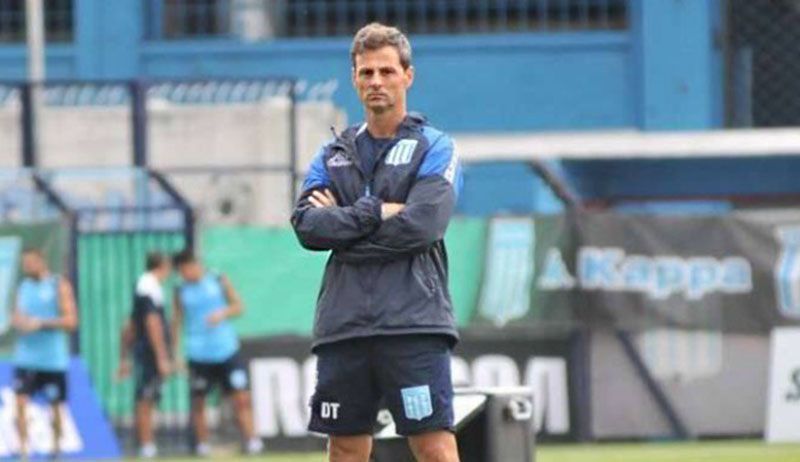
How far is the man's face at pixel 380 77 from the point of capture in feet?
31.8

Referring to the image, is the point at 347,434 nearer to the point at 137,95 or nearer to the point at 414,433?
the point at 414,433

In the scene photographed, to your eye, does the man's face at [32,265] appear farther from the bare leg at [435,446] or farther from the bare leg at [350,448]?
the bare leg at [435,446]

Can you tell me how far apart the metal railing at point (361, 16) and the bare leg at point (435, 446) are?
1907 cm

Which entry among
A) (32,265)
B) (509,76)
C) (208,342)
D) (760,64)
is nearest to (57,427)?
(32,265)

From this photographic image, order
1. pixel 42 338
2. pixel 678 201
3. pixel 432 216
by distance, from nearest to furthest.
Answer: pixel 432 216 < pixel 42 338 < pixel 678 201

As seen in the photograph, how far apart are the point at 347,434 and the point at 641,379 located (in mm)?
11698

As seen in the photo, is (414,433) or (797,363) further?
(797,363)

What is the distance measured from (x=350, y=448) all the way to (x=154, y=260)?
38.4 ft

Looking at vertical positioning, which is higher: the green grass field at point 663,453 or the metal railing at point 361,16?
the metal railing at point 361,16

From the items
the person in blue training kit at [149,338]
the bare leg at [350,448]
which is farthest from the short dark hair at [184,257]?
the bare leg at [350,448]

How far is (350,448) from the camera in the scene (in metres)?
9.82

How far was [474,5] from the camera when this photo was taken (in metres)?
29.0

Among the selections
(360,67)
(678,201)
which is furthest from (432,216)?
(678,201)

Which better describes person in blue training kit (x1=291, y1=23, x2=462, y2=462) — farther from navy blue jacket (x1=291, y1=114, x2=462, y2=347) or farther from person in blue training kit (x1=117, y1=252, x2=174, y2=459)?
person in blue training kit (x1=117, y1=252, x2=174, y2=459)
